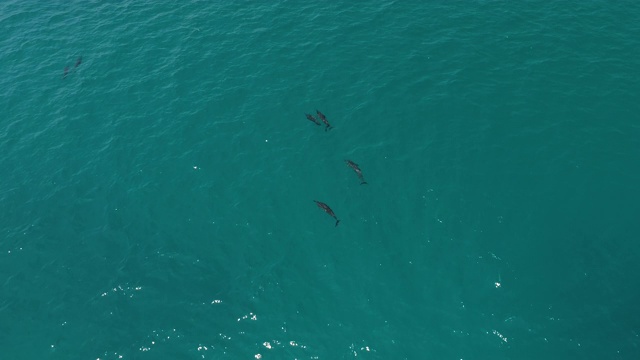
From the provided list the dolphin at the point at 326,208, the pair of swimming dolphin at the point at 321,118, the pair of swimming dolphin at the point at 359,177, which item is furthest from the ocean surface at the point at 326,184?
the dolphin at the point at 326,208

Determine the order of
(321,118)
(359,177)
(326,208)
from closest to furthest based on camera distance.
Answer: (326,208), (359,177), (321,118)

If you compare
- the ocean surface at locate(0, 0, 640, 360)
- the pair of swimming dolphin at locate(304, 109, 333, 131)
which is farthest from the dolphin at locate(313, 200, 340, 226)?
the pair of swimming dolphin at locate(304, 109, 333, 131)

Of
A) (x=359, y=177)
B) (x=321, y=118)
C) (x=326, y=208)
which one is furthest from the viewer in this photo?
(x=321, y=118)

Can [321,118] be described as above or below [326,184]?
above

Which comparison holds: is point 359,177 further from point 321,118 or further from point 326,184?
point 321,118

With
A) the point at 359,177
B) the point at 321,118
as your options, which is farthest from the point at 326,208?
the point at 321,118

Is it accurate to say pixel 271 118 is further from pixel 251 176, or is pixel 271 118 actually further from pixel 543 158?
pixel 543 158

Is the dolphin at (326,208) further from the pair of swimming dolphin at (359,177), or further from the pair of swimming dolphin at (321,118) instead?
the pair of swimming dolphin at (321,118)

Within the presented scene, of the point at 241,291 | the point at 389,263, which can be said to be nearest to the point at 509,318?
the point at 389,263
